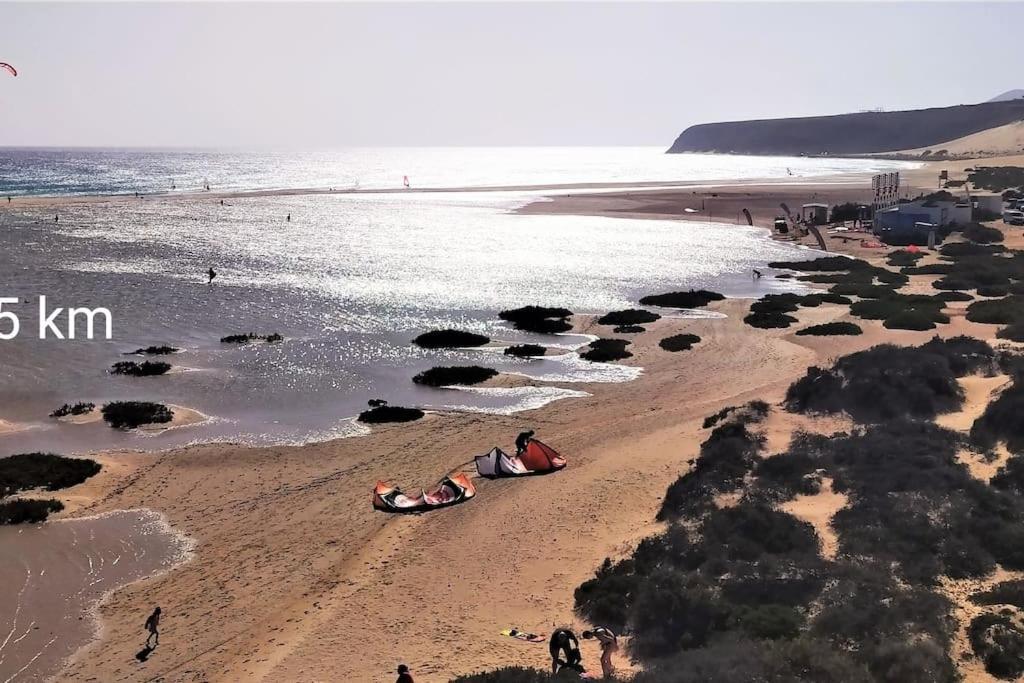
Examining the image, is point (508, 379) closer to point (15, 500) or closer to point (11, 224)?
point (15, 500)

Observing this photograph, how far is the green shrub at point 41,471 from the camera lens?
2173 cm

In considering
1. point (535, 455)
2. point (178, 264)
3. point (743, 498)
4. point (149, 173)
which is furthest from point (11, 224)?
point (149, 173)

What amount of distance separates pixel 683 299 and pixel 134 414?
31337 mm

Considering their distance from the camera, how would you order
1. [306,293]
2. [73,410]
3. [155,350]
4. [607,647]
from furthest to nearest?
[306,293] < [155,350] < [73,410] < [607,647]

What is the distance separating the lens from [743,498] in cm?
1702

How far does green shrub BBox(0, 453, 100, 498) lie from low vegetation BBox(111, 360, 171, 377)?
9.55 m

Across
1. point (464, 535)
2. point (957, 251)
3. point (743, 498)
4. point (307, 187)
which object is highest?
point (307, 187)

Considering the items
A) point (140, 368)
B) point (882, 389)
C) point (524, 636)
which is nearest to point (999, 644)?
point (524, 636)

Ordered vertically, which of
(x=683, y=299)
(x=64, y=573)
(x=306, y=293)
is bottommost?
(x=64, y=573)

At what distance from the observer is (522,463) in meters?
22.2

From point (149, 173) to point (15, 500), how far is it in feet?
659

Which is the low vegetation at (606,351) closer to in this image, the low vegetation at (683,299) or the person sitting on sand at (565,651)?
the low vegetation at (683,299)

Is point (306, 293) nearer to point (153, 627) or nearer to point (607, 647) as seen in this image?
point (153, 627)

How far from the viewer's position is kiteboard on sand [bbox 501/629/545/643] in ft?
45.4
